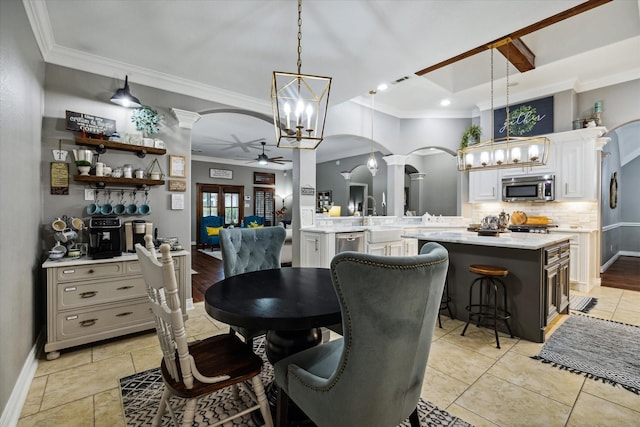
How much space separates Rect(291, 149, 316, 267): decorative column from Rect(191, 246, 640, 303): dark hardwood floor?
1476mm

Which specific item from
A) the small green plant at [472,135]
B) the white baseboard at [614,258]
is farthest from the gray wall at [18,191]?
the white baseboard at [614,258]

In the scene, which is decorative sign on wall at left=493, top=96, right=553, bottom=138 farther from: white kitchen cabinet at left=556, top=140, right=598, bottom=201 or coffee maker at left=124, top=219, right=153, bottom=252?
coffee maker at left=124, top=219, right=153, bottom=252

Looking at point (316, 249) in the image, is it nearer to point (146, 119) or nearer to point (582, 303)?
point (146, 119)

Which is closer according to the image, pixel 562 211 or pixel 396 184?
pixel 562 211

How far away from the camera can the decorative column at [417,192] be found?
9234mm

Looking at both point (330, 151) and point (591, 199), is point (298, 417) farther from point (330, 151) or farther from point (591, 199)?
point (330, 151)

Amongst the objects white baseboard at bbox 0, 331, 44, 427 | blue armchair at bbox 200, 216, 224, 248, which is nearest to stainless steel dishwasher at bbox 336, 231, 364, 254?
white baseboard at bbox 0, 331, 44, 427

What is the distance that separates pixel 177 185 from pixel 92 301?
4.72 feet

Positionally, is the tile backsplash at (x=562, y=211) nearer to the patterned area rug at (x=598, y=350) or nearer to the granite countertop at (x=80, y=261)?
the patterned area rug at (x=598, y=350)

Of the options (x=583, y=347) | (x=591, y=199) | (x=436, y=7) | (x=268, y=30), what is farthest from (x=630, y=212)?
(x=268, y=30)

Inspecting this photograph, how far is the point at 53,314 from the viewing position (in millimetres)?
2365

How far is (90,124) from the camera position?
2.86 m

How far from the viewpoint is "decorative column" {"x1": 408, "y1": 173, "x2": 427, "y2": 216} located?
30.3 ft

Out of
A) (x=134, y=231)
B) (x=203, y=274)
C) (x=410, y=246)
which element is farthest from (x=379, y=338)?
(x=203, y=274)
